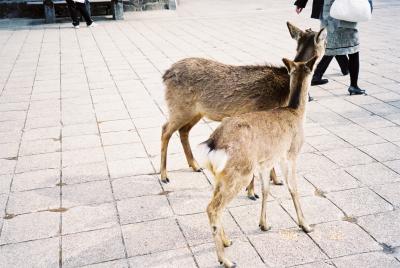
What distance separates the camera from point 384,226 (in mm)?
3762

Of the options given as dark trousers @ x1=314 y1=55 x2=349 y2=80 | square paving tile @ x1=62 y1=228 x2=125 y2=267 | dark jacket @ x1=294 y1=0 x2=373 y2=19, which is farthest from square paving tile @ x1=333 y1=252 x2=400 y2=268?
dark jacket @ x1=294 y1=0 x2=373 y2=19

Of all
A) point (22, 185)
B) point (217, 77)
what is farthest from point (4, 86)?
point (217, 77)

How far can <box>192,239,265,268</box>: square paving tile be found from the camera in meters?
3.37

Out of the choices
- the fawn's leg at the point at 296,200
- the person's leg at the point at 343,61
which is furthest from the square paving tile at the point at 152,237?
the person's leg at the point at 343,61

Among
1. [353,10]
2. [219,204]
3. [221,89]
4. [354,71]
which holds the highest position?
[353,10]

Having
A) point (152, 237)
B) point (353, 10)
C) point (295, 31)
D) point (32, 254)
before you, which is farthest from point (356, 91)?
point (32, 254)

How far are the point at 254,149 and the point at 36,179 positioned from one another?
2.67 m

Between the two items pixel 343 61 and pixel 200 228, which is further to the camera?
pixel 343 61

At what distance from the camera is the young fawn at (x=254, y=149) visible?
3199 millimetres

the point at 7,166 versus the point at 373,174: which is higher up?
the point at 7,166

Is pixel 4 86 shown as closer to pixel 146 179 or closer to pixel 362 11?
pixel 146 179

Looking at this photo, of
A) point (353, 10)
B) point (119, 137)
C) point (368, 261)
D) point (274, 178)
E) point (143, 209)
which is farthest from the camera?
point (353, 10)

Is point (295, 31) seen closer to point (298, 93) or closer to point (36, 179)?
point (298, 93)

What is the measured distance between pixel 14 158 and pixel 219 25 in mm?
9744
